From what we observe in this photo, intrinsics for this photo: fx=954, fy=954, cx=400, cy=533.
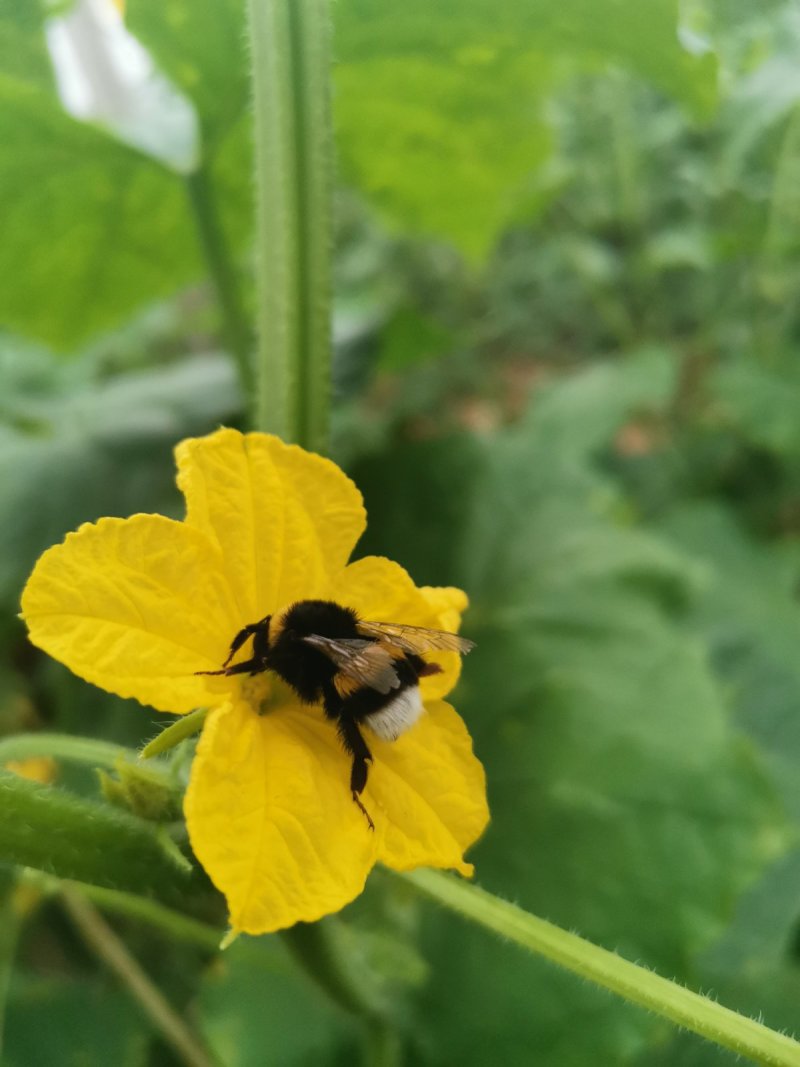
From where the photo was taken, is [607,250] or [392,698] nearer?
[392,698]

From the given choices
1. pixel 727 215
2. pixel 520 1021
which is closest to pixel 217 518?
pixel 520 1021

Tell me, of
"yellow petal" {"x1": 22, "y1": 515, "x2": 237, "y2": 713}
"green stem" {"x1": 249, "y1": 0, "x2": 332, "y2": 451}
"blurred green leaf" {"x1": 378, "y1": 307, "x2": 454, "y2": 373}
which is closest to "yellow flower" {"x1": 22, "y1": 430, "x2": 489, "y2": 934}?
"yellow petal" {"x1": 22, "y1": 515, "x2": 237, "y2": 713}

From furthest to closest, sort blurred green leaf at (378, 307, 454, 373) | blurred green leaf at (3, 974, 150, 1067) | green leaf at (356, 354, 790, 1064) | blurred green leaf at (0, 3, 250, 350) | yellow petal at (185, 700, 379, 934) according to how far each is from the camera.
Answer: blurred green leaf at (378, 307, 454, 373) < blurred green leaf at (0, 3, 250, 350) < blurred green leaf at (3, 974, 150, 1067) < green leaf at (356, 354, 790, 1064) < yellow petal at (185, 700, 379, 934)

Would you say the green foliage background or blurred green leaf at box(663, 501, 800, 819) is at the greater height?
the green foliage background

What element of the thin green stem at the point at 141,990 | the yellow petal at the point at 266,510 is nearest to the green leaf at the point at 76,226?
the yellow petal at the point at 266,510

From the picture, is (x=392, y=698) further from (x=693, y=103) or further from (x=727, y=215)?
(x=727, y=215)

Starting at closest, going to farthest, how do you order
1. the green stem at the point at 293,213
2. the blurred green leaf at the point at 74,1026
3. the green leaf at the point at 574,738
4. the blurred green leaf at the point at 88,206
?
the green stem at the point at 293,213 → the green leaf at the point at 574,738 → the blurred green leaf at the point at 74,1026 → the blurred green leaf at the point at 88,206

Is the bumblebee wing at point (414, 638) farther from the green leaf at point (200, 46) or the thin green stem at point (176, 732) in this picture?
the green leaf at point (200, 46)

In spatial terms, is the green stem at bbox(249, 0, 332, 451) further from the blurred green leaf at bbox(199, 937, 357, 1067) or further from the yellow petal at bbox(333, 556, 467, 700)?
the blurred green leaf at bbox(199, 937, 357, 1067)
